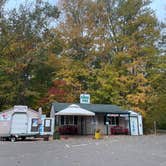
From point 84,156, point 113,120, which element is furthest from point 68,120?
point 84,156

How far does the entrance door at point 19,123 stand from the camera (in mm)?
26484

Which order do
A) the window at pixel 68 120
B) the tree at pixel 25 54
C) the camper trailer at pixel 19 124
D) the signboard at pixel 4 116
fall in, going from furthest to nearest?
the tree at pixel 25 54, the window at pixel 68 120, the signboard at pixel 4 116, the camper trailer at pixel 19 124

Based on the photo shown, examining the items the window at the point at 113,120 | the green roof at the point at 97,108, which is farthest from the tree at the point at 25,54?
the window at the point at 113,120

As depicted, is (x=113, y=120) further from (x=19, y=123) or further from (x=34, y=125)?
(x=19, y=123)

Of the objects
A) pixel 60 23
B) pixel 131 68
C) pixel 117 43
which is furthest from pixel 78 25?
pixel 131 68

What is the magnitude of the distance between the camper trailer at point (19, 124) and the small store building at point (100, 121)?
6.40 metres

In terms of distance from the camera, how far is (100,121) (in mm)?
35719

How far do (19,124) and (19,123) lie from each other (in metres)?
0.12

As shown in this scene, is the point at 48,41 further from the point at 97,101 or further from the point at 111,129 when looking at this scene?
the point at 111,129

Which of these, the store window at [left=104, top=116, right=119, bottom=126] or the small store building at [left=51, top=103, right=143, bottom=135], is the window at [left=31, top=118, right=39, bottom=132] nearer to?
the small store building at [left=51, top=103, right=143, bottom=135]

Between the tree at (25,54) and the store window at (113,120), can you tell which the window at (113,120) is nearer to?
the store window at (113,120)

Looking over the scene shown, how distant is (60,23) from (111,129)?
53.7 feet

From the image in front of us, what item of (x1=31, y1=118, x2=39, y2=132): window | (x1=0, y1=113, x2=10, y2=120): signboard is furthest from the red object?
(x1=0, y1=113, x2=10, y2=120): signboard

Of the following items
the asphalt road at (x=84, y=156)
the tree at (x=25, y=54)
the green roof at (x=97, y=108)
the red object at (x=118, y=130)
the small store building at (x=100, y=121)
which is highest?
the tree at (x=25, y=54)
